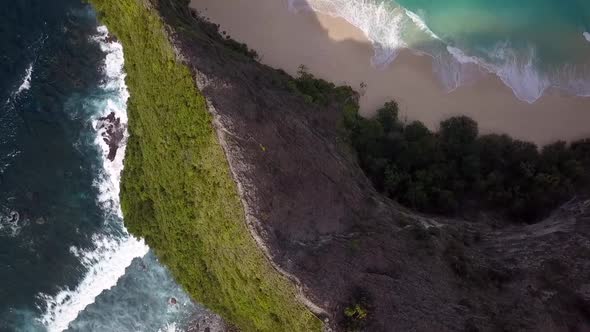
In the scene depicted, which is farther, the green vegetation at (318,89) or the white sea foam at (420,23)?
the white sea foam at (420,23)

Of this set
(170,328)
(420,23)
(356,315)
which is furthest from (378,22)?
(170,328)

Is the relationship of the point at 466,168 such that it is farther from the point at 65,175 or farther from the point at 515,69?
the point at 65,175

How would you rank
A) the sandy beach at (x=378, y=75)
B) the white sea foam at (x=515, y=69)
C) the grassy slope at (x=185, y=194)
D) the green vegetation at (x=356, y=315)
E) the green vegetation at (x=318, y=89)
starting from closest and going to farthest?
1. the green vegetation at (x=356, y=315)
2. the grassy slope at (x=185, y=194)
3. the green vegetation at (x=318, y=89)
4. the sandy beach at (x=378, y=75)
5. the white sea foam at (x=515, y=69)

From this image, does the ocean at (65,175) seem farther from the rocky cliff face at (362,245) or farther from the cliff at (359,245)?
the rocky cliff face at (362,245)

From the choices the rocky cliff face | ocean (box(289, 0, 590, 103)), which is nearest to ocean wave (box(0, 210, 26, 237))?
the rocky cliff face

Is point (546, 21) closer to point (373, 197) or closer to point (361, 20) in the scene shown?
point (361, 20)

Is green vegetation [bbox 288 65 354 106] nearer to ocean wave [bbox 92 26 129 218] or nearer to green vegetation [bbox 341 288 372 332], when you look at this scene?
ocean wave [bbox 92 26 129 218]

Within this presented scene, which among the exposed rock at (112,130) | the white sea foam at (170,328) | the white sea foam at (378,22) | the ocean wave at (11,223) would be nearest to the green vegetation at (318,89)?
the white sea foam at (378,22)
